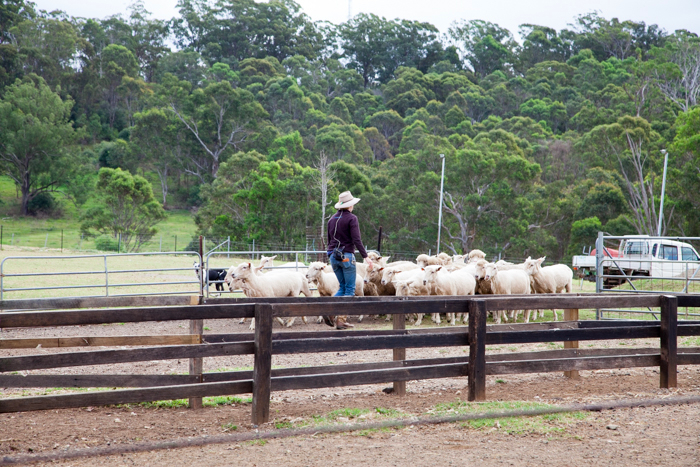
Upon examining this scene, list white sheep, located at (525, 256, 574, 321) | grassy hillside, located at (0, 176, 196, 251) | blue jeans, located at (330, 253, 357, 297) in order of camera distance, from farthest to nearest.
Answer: grassy hillside, located at (0, 176, 196, 251)
white sheep, located at (525, 256, 574, 321)
blue jeans, located at (330, 253, 357, 297)

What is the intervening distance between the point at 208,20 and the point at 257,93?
3299cm

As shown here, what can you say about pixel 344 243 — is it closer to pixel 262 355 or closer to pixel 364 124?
pixel 262 355

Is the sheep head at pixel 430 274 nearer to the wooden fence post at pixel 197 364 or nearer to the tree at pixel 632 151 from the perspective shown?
the wooden fence post at pixel 197 364

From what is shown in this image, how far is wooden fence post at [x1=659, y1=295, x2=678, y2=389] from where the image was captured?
265 inches

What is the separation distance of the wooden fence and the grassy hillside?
132 feet

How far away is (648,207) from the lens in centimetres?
4291

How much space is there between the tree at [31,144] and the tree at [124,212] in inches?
548

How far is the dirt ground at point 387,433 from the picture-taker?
4594 millimetres

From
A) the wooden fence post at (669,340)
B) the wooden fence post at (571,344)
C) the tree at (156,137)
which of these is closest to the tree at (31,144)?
the tree at (156,137)

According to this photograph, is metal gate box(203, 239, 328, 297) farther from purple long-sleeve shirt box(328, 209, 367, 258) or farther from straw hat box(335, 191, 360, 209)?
straw hat box(335, 191, 360, 209)

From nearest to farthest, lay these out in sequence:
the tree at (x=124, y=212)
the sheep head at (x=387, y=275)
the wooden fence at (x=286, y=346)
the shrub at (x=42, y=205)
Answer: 1. the wooden fence at (x=286, y=346)
2. the sheep head at (x=387, y=275)
3. the tree at (x=124, y=212)
4. the shrub at (x=42, y=205)

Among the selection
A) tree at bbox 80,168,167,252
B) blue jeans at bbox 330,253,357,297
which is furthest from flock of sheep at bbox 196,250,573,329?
tree at bbox 80,168,167,252

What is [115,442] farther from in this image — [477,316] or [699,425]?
[699,425]

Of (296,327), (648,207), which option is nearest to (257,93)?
(648,207)
